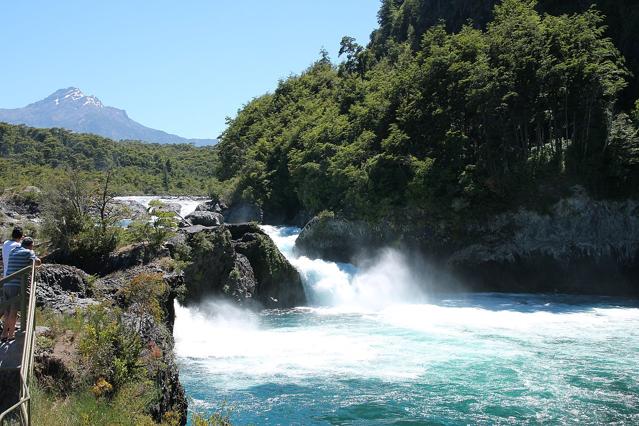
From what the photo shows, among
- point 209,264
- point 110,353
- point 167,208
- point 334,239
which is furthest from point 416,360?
point 167,208

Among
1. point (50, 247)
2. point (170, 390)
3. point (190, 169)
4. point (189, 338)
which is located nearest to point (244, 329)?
point (189, 338)

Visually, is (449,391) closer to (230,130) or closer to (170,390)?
(170,390)

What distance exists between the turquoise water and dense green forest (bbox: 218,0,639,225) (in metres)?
6.33

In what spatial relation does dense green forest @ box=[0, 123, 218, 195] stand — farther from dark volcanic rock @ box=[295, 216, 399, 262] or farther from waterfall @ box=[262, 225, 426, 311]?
waterfall @ box=[262, 225, 426, 311]

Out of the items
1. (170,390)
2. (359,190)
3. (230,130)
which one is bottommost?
(170,390)

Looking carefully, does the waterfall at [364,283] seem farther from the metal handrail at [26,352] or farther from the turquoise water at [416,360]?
the metal handrail at [26,352]

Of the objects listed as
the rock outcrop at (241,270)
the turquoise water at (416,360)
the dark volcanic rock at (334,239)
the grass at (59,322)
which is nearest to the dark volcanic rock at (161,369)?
the grass at (59,322)

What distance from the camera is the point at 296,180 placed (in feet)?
150

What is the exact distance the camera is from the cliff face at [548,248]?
28406 millimetres

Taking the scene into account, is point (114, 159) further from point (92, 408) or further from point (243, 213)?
point (92, 408)

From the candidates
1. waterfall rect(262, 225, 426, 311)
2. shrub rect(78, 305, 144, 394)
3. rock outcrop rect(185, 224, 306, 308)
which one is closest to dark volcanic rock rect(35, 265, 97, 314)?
shrub rect(78, 305, 144, 394)

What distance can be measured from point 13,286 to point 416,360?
1227 cm

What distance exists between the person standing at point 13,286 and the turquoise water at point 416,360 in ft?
19.9

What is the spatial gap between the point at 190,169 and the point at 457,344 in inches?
4137
